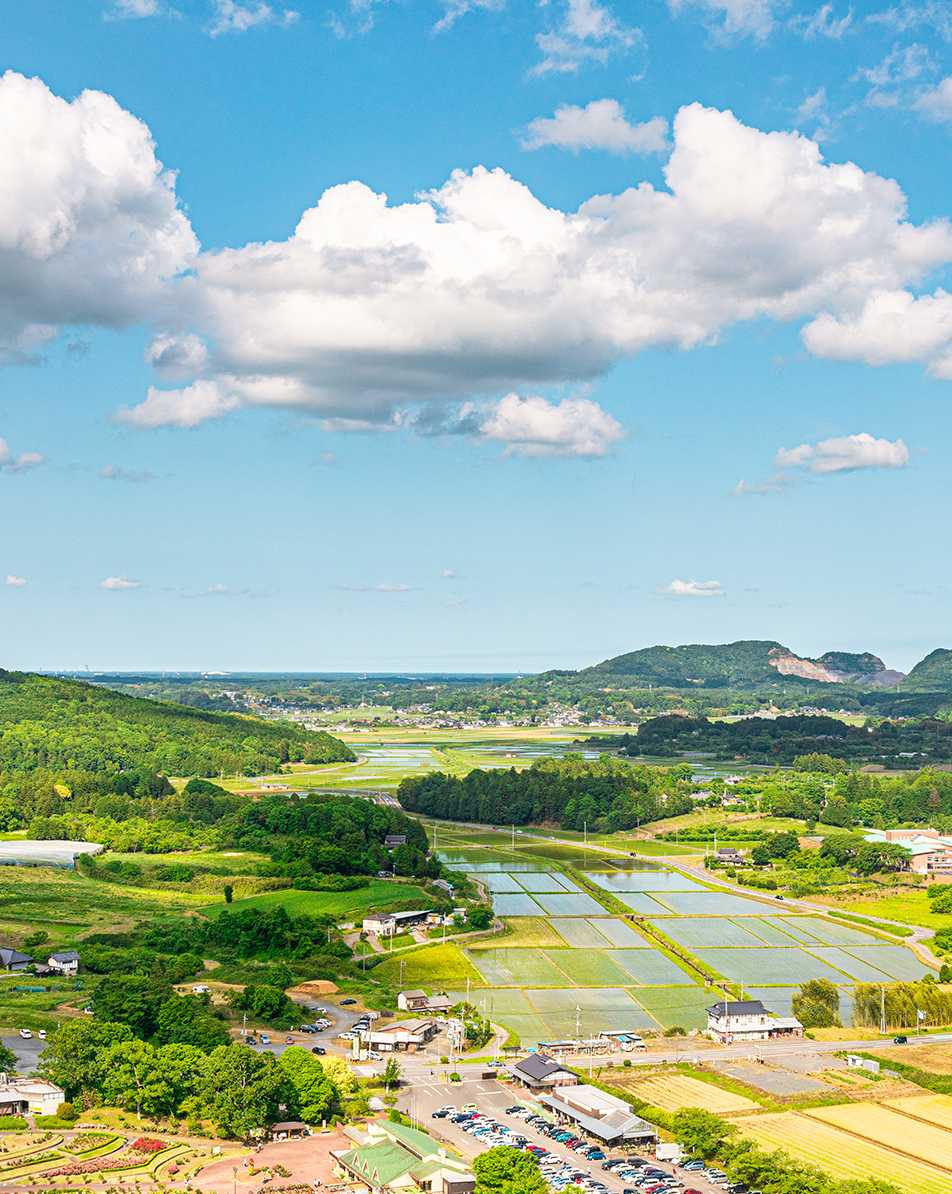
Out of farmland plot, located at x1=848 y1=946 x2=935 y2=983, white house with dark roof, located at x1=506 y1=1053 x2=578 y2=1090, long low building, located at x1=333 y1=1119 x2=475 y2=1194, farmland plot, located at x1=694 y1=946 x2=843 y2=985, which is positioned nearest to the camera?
long low building, located at x1=333 y1=1119 x2=475 y2=1194

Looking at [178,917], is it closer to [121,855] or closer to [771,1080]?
[121,855]

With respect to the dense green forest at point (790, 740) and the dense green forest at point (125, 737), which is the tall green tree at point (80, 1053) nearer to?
the dense green forest at point (125, 737)

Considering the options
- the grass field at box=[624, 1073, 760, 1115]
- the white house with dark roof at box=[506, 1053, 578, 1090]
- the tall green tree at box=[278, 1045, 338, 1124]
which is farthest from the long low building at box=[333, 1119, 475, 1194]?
the grass field at box=[624, 1073, 760, 1115]

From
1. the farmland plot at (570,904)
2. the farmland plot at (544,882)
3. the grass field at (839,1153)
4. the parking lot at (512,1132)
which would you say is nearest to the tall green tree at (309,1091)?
the parking lot at (512,1132)

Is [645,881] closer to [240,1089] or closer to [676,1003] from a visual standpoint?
[676,1003]

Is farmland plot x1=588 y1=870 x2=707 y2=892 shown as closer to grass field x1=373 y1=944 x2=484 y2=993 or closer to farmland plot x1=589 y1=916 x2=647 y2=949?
farmland plot x1=589 y1=916 x2=647 y2=949
